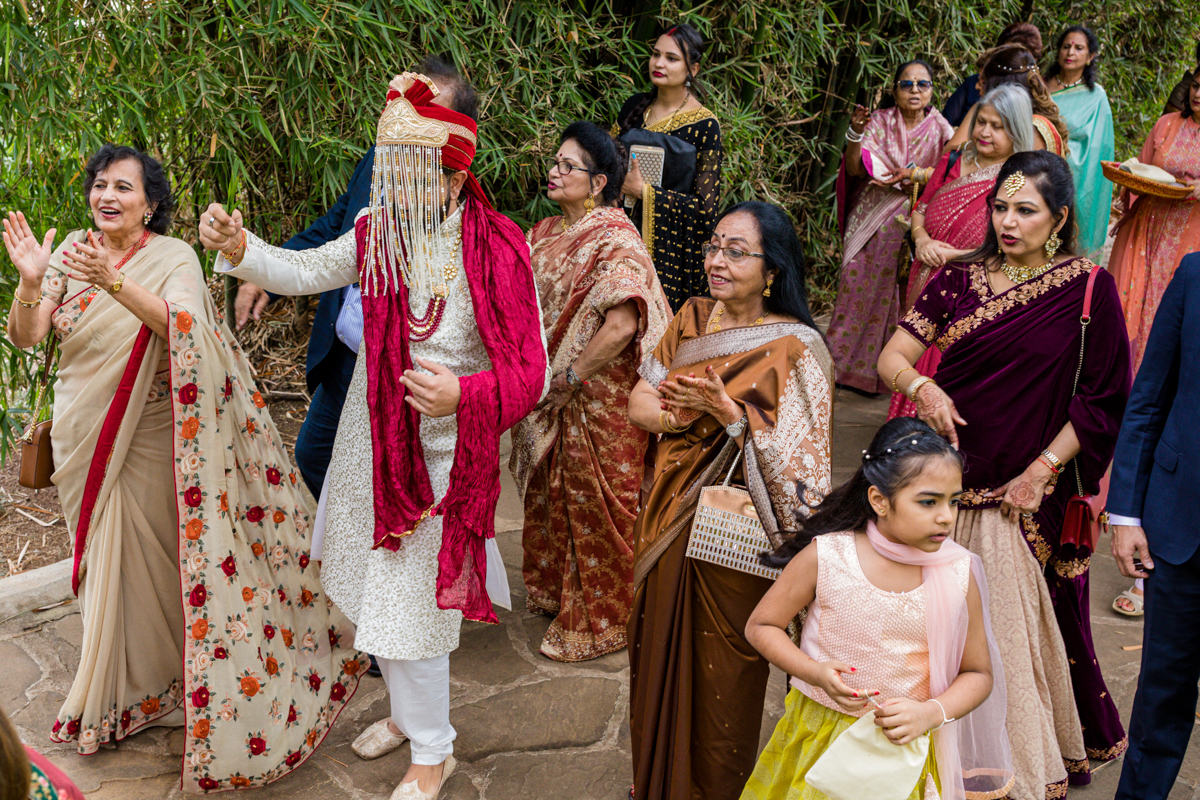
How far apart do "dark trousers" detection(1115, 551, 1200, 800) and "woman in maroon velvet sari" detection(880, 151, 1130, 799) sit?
261 mm

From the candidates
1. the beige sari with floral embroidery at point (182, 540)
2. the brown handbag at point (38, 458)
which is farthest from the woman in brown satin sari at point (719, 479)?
the brown handbag at point (38, 458)

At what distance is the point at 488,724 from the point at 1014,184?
2.17 meters

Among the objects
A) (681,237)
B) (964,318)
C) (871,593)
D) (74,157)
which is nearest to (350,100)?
(74,157)

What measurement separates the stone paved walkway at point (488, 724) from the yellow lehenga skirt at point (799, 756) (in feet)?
2.26

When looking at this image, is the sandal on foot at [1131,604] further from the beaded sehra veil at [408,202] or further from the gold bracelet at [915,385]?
the beaded sehra veil at [408,202]

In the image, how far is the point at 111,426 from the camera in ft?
8.80

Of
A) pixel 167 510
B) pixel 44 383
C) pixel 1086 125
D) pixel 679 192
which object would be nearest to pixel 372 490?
pixel 167 510

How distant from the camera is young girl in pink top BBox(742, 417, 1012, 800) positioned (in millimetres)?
1981

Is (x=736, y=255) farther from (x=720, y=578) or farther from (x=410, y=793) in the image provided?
(x=410, y=793)

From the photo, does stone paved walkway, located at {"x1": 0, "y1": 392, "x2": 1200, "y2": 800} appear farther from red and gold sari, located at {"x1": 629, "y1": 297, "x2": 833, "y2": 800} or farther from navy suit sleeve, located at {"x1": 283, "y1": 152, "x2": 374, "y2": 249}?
navy suit sleeve, located at {"x1": 283, "y1": 152, "x2": 374, "y2": 249}

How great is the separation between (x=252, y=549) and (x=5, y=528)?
1.89 metres

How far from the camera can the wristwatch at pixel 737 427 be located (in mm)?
2326

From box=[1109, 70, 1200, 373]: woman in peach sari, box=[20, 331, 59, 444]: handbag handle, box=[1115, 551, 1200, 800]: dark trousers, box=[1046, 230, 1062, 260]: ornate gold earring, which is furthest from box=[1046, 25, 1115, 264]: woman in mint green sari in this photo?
box=[20, 331, 59, 444]: handbag handle

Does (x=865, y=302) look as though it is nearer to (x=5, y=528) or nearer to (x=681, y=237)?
(x=681, y=237)
